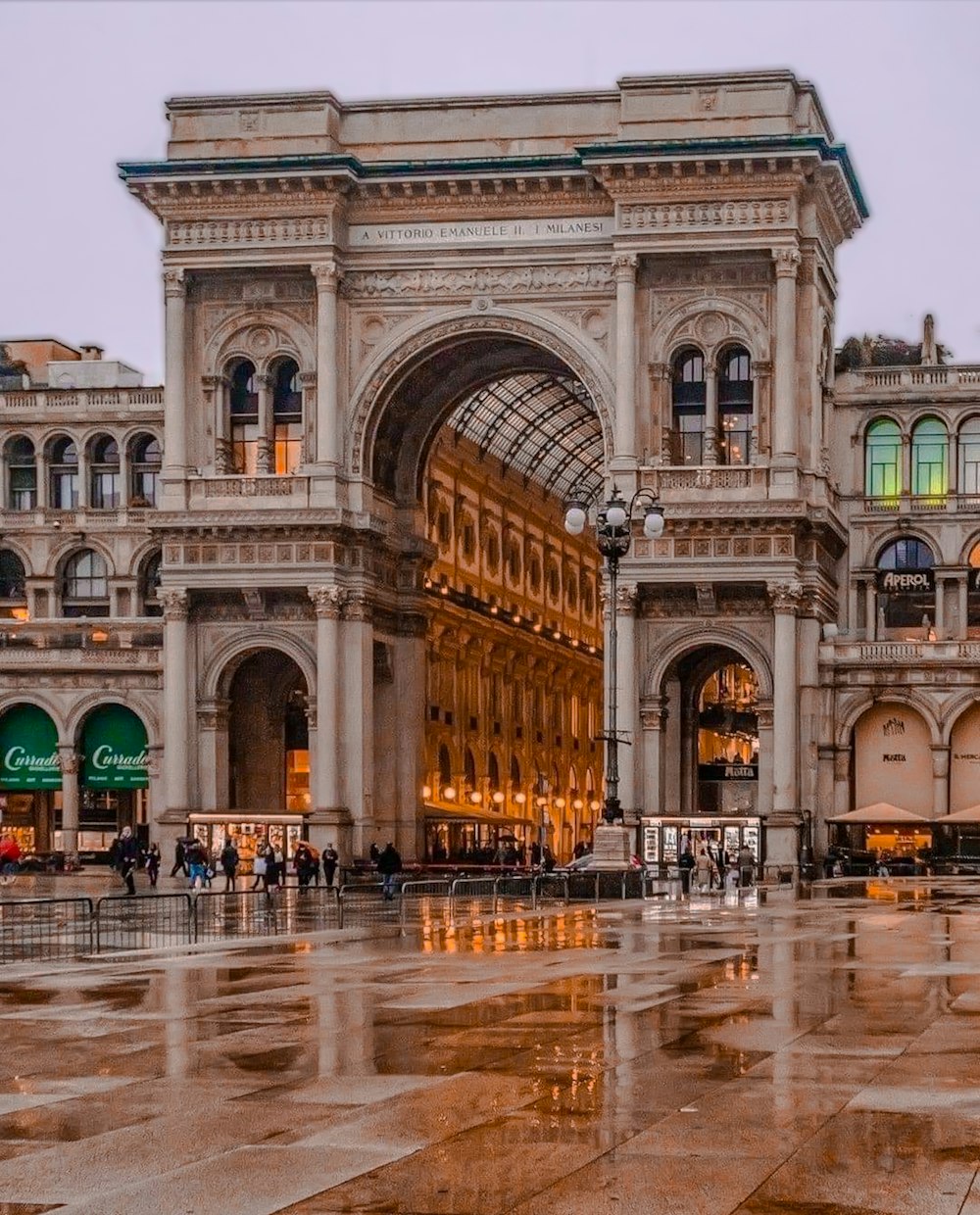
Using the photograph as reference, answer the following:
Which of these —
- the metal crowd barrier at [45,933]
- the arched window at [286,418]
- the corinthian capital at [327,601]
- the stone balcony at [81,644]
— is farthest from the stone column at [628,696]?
the metal crowd barrier at [45,933]

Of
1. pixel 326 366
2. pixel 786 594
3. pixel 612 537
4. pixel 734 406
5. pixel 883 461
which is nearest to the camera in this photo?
pixel 612 537

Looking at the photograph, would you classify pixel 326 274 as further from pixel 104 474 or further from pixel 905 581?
pixel 905 581

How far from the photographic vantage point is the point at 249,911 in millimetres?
47906

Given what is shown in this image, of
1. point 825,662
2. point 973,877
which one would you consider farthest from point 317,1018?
point 825,662

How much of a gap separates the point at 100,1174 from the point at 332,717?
65820mm

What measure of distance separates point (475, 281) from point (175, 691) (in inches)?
729

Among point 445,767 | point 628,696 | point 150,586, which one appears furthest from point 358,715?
point 445,767

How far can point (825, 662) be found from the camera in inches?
3196

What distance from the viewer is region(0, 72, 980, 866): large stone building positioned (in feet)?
256

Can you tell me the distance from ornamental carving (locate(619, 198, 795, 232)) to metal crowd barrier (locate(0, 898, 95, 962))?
41688 millimetres

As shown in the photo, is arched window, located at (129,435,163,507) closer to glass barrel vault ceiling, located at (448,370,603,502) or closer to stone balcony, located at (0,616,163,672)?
stone balcony, located at (0,616,163,672)

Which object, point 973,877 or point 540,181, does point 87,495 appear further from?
point 973,877

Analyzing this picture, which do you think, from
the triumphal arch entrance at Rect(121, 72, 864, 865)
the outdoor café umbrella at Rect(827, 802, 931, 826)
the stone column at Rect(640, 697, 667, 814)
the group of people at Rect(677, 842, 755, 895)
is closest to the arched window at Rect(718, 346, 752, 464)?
the triumphal arch entrance at Rect(121, 72, 864, 865)

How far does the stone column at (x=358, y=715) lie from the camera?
79.9m
